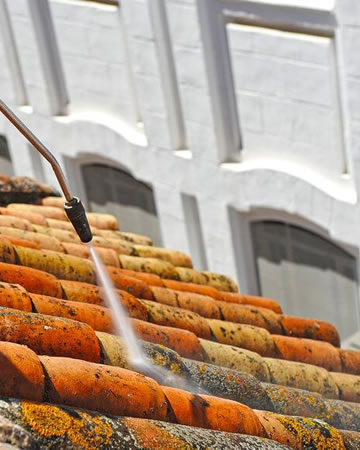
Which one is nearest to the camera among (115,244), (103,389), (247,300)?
(103,389)

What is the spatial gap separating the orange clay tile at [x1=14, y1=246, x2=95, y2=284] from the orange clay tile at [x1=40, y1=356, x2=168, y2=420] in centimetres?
163

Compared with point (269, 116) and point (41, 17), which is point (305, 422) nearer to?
point (269, 116)

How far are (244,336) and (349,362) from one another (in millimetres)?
845

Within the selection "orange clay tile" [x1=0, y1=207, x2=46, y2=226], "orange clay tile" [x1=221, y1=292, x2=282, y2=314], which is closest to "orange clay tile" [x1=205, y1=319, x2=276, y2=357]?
"orange clay tile" [x1=221, y1=292, x2=282, y2=314]

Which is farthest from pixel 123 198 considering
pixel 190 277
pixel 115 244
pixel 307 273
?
pixel 190 277

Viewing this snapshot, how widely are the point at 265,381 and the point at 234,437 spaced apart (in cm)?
153

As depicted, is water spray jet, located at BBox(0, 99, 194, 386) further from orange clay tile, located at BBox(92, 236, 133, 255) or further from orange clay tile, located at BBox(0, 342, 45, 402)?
orange clay tile, located at BBox(92, 236, 133, 255)

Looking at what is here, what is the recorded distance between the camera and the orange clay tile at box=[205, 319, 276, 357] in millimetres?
5602

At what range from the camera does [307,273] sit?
11773mm

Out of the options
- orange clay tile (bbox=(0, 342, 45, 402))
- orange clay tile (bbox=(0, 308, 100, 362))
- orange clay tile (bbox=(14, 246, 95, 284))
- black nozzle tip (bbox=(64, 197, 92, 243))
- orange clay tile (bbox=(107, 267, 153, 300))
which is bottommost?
orange clay tile (bbox=(107, 267, 153, 300))

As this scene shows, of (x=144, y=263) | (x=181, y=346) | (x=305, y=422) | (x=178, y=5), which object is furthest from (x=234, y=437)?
(x=178, y=5)

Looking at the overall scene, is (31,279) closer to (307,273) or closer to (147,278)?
(147,278)

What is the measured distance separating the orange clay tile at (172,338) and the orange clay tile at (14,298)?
2.32 feet

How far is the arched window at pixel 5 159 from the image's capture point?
16.9 m
